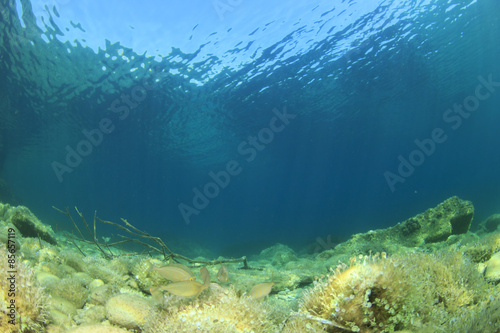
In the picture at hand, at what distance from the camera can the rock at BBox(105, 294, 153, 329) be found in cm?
276

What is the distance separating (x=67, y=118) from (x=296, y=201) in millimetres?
103356

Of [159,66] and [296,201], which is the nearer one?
[159,66]

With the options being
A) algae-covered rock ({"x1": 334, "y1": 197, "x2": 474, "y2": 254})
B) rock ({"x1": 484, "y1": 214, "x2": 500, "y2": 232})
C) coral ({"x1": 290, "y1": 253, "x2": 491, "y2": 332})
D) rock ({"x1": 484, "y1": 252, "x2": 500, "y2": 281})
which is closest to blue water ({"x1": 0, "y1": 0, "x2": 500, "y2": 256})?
rock ({"x1": 484, "y1": 214, "x2": 500, "y2": 232})

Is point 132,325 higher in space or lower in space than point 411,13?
lower

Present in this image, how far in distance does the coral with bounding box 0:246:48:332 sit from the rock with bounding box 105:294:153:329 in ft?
2.04

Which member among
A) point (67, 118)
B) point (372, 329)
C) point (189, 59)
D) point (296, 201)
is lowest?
point (296, 201)

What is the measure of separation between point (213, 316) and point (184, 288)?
392 mm

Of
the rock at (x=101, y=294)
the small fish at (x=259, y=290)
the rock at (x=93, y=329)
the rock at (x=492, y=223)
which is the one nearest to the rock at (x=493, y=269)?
the small fish at (x=259, y=290)

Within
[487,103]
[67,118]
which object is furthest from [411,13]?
[487,103]

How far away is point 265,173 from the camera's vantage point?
61.6 meters

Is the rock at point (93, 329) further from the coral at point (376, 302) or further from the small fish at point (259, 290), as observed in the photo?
the coral at point (376, 302)

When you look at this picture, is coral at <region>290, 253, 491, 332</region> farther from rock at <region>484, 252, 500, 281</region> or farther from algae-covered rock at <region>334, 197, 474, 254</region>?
algae-covered rock at <region>334, 197, 474, 254</region>

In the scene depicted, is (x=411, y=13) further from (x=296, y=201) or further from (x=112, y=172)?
(x=296, y=201)

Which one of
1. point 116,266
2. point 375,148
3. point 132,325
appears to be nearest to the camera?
point 132,325
